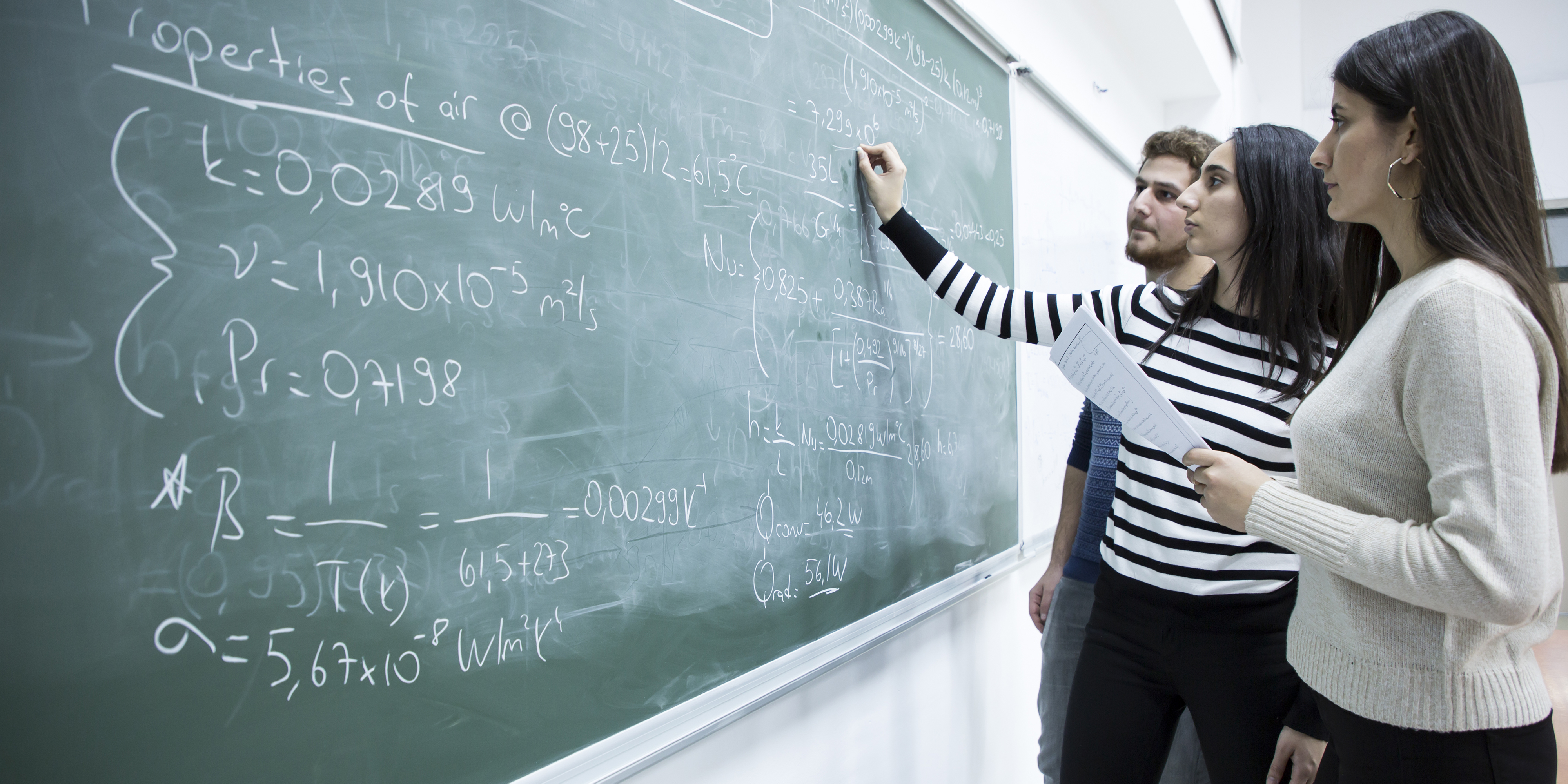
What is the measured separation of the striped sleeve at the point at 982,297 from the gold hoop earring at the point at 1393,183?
24.7 inches

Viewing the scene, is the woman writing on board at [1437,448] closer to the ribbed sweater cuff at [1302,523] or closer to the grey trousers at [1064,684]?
the ribbed sweater cuff at [1302,523]

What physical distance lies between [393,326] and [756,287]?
61 centimetres

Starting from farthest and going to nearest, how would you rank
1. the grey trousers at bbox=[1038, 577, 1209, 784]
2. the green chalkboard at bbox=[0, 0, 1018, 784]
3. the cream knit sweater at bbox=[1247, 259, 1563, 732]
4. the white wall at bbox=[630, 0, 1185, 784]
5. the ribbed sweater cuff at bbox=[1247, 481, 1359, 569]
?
the grey trousers at bbox=[1038, 577, 1209, 784]
the white wall at bbox=[630, 0, 1185, 784]
the ribbed sweater cuff at bbox=[1247, 481, 1359, 569]
the cream knit sweater at bbox=[1247, 259, 1563, 732]
the green chalkboard at bbox=[0, 0, 1018, 784]

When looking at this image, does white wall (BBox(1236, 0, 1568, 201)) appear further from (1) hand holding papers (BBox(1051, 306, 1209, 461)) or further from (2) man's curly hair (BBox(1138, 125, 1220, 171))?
(1) hand holding papers (BBox(1051, 306, 1209, 461))

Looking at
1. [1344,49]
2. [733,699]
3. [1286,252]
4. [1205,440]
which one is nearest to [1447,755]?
[1205,440]

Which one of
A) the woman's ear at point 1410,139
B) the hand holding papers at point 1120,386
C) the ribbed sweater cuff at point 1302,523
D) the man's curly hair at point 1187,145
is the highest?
the man's curly hair at point 1187,145

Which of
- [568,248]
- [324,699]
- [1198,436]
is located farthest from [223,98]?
[1198,436]

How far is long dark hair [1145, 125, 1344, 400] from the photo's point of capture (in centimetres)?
139

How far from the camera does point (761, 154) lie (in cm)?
138

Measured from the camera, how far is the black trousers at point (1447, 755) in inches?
35.1

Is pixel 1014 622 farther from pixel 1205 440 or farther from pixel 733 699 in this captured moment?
pixel 733 699

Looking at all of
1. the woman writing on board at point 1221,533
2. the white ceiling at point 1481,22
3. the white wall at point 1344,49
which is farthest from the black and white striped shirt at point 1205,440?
the white ceiling at point 1481,22

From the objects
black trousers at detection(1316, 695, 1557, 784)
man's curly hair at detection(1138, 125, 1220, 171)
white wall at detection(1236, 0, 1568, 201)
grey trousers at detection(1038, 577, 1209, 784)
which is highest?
white wall at detection(1236, 0, 1568, 201)

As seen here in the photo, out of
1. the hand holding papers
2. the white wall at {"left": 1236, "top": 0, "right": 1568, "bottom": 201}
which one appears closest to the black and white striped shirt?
the hand holding papers
